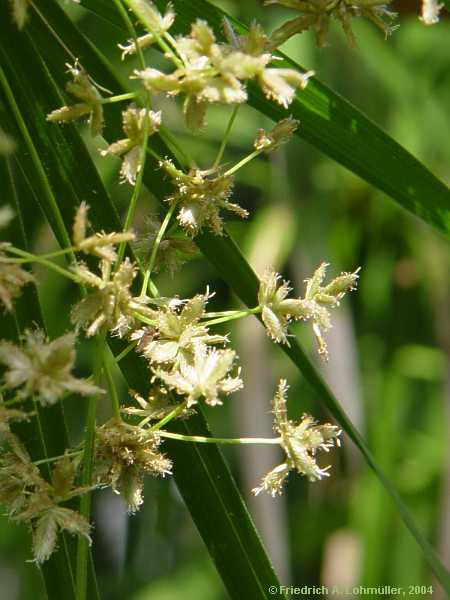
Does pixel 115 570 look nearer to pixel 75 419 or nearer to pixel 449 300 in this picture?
pixel 75 419

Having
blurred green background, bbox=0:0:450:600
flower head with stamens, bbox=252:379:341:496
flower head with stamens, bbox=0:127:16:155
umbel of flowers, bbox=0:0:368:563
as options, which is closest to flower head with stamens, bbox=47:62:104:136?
umbel of flowers, bbox=0:0:368:563

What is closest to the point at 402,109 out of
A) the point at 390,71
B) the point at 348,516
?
the point at 390,71

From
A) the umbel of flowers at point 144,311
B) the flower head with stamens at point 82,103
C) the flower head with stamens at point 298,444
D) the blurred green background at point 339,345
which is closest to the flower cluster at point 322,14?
the umbel of flowers at point 144,311

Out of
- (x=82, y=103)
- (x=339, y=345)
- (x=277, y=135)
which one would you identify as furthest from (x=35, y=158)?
(x=339, y=345)

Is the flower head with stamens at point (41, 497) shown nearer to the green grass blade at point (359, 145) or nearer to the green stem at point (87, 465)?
the green stem at point (87, 465)

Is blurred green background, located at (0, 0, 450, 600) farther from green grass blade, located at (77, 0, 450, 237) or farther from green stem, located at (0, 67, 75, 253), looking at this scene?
green stem, located at (0, 67, 75, 253)

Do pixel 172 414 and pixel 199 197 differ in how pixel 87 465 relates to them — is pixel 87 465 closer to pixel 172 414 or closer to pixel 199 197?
pixel 172 414
